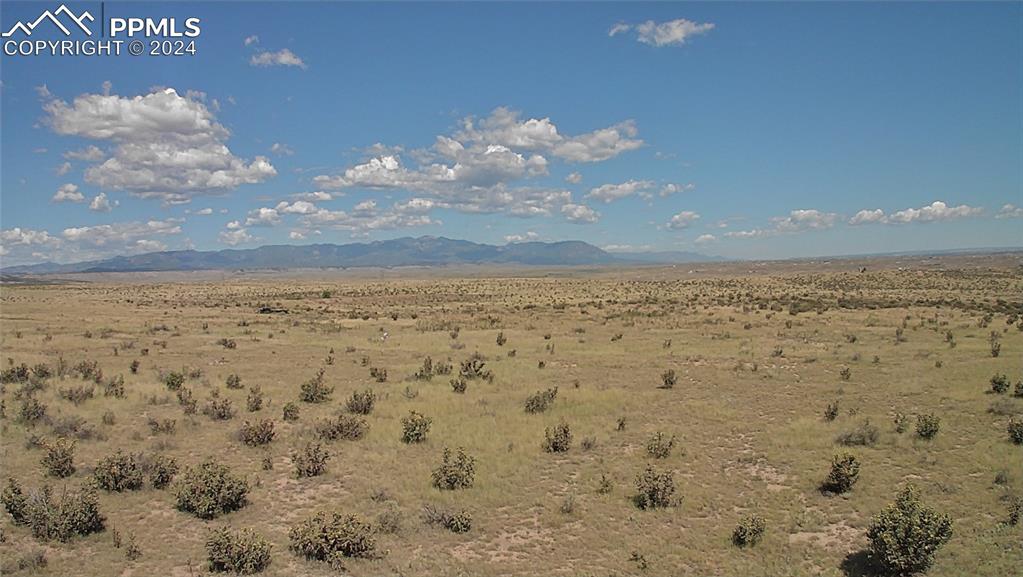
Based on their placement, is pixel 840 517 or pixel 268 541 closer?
pixel 268 541

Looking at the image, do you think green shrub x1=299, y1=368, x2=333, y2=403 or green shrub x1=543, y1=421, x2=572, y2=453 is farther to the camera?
green shrub x1=299, y1=368, x2=333, y2=403

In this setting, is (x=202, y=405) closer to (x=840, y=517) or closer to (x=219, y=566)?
(x=219, y=566)

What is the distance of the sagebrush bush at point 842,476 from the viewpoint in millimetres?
13000

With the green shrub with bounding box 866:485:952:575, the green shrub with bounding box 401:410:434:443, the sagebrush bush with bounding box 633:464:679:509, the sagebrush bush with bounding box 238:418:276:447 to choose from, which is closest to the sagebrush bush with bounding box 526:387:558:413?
the green shrub with bounding box 401:410:434:443

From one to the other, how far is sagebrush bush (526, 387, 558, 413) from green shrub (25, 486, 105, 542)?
485 inches

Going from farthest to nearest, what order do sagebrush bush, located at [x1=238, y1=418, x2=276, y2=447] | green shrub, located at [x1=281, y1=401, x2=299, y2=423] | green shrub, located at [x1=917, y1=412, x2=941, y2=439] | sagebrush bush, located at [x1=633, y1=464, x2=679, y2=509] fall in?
green shrub, located at [x1=281, y1=401, x2=299, y2=423] < sagebrush bush, located at [x1=238, y1=418, x2=276, y2=447] < green shrub, located at [x1=917, y1=412, x2=941, y2=439] < sagebrush bush, located at [x1=633, y1=464, x2=679, y2=509]

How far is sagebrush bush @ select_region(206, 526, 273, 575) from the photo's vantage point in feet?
32.6

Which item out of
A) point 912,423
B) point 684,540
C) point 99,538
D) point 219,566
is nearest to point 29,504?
point 99,538

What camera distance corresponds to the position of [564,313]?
177 ft

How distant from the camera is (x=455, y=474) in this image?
44.9 ft

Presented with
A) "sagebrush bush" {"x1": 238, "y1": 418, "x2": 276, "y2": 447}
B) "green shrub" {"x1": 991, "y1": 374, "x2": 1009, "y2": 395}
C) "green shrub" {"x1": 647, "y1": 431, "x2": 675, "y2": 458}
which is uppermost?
"green shrub" {"x1": 991, "y1": 374, "x2": 1009, "y2": 395}

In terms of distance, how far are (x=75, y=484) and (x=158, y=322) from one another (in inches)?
1527

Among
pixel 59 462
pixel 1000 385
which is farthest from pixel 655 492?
pixel 1000 385

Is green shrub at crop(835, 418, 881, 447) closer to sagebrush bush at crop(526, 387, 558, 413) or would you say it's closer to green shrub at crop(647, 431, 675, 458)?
green shrub at crop(647, 431, 675, 458)
